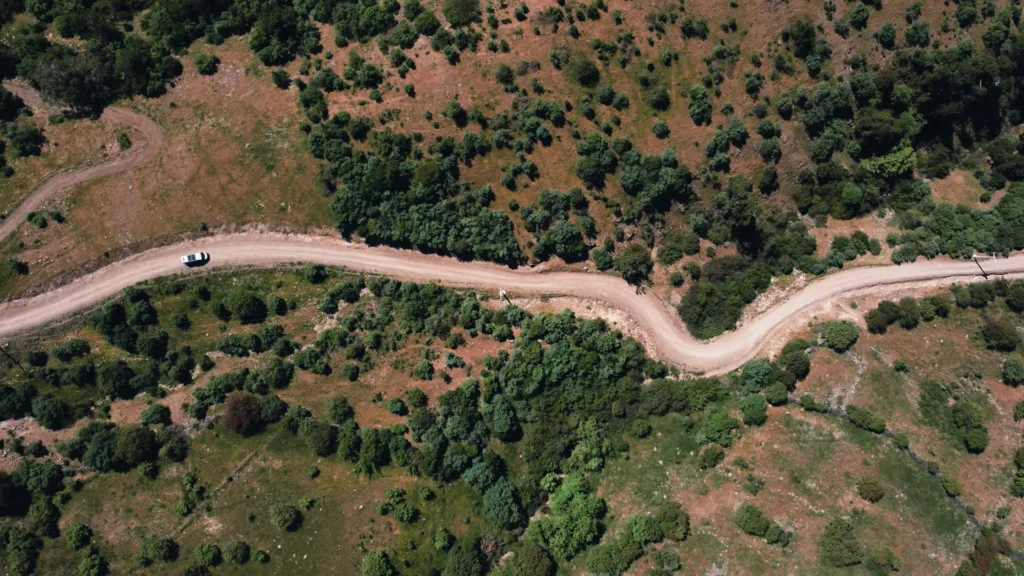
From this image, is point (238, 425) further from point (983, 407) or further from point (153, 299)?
point (983, 407)

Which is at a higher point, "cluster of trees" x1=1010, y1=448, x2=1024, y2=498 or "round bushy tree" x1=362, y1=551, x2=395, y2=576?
"cluster of trees" x1=1010, y1=448, x2=1024, y2=498

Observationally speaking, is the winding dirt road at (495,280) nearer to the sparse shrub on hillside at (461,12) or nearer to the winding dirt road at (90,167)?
the winding dirt road at (90,167)

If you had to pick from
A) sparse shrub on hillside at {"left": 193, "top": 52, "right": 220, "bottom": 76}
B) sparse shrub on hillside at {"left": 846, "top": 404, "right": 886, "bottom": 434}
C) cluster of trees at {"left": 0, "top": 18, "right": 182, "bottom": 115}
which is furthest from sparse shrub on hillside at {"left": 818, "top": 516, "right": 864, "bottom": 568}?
cluster of trees at {"left": 0, "top": 18, "right": 182, "bottom": 115}

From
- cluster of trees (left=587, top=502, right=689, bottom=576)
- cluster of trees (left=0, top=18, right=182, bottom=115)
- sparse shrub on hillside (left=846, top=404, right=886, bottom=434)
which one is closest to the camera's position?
cluster of trees (left=587, top=502, right=689, bottom=576)

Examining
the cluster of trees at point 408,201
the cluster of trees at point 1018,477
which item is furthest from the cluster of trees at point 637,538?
the cluster of trees at point 1018,477

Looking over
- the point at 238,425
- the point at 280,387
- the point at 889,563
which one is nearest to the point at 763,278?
the point at 889,563

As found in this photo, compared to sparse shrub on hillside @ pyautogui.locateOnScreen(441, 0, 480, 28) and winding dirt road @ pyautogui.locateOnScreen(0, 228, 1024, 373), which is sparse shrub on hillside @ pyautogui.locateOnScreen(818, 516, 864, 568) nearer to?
winding dirt road @ pyautogui.locateOnScreen(0, 228, 1024, 373)
